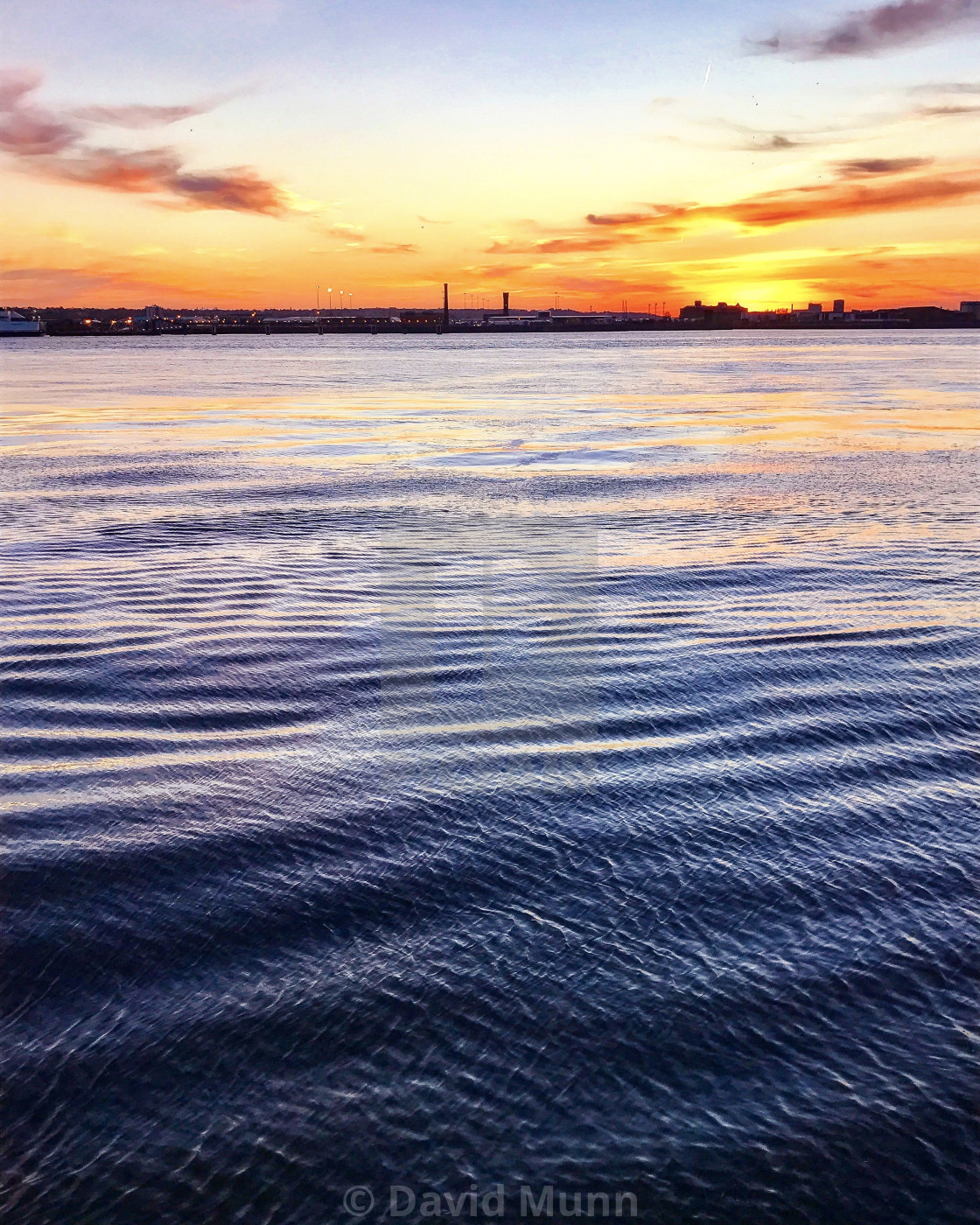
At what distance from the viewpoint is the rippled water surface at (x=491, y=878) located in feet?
17.5

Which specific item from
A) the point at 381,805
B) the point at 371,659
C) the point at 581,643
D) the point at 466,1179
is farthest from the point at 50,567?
the point at 466,1179

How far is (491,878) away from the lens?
7.66 m

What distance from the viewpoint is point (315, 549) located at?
18562mm

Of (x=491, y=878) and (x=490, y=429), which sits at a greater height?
(x=490, y=429)

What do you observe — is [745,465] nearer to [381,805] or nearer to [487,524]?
[487,524]

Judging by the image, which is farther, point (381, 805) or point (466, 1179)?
point (381, 805)

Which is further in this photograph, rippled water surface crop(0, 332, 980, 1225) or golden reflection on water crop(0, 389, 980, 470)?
golden reflection on water crop(0, 389, 980, 470)

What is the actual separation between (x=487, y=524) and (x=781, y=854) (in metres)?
13.4

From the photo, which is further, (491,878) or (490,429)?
(490,429)

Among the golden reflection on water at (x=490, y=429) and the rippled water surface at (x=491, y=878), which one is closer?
the rippled water surface at (x=491, y=878)

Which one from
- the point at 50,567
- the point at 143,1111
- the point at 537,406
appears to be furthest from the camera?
the point at 537,406

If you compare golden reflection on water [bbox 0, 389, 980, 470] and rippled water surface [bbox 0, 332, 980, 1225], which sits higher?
golden reflection on water [bbox 0, 389, 980, 470]

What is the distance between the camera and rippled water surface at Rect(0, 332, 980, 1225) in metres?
5.32

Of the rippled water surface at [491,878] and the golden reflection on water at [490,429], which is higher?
the golden reflection on water at [490,429]
